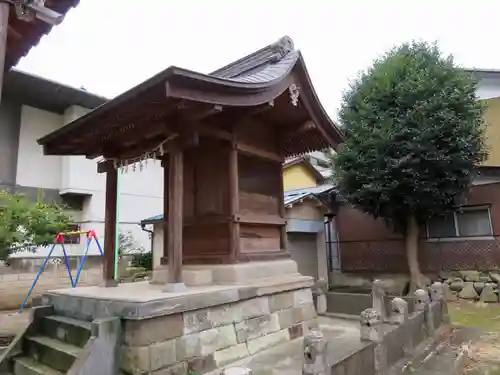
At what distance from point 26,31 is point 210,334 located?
4276mm

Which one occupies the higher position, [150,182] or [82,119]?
[150,182]

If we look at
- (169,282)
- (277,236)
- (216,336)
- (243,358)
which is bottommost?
(243,358)

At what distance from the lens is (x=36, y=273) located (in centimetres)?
1281

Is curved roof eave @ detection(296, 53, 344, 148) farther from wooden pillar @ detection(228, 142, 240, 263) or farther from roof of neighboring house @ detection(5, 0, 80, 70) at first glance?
roof of neighboring house @ detection(5, 0, 80, 70)

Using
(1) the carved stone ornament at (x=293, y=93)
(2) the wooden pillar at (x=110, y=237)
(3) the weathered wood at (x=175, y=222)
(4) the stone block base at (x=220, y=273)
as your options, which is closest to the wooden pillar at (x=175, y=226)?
(3) the weathered wood at (x=175, y=222)

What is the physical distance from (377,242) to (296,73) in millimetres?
10451

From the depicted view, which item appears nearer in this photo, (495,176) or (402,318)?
(402,318)

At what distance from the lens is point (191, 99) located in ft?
15.1

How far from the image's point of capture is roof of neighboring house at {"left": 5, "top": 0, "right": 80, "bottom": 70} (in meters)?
3.79

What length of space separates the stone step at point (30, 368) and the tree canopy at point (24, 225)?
9.82ft

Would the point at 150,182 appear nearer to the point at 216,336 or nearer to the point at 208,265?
the point at 208,265

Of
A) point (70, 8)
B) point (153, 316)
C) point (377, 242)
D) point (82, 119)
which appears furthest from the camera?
point (377, 242)

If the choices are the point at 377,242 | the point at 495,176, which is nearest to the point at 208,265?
the point at 377,242

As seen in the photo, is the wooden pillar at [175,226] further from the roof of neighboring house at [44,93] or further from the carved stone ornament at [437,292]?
the roof of neighboring house at [44,93]
